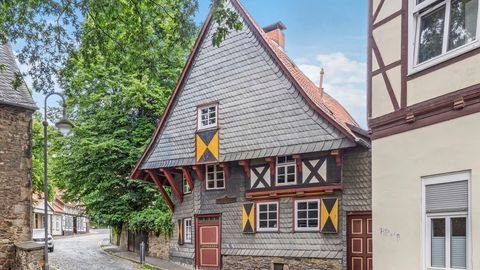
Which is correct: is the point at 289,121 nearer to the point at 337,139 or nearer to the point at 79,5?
the point at 337,139

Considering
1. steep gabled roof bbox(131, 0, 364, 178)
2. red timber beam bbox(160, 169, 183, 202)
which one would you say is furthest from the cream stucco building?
red timber beam bbox(160, 169, 183, 202)

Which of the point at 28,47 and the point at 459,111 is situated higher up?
the point at 28,47

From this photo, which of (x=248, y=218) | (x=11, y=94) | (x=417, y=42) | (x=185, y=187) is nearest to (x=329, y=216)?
(x=248, y=218)

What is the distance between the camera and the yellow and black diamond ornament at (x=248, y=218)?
677 inches

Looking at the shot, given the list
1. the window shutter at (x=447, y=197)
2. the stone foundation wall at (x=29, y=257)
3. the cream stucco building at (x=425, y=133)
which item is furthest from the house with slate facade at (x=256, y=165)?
the window shutter at (x=447, y=197)

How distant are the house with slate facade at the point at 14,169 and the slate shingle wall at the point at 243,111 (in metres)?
5.47

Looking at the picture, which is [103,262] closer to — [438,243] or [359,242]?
[359,242]

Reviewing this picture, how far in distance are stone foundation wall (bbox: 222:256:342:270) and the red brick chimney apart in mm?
9134

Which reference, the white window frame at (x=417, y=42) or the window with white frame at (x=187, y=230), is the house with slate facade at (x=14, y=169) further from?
the white window frame at (x=417, y=42)

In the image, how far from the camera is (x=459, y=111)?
20.3 feet

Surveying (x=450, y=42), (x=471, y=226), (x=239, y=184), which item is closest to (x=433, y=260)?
(x=471, y=226)

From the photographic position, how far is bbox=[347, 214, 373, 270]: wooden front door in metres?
15.0

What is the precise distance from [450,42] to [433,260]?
9.43ft

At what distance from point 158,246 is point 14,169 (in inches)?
331
